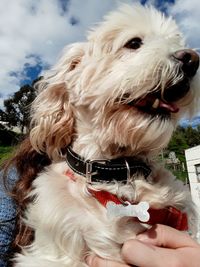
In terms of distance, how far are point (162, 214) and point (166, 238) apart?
0.17 metres

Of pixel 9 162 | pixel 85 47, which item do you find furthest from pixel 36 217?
pixel 85 47

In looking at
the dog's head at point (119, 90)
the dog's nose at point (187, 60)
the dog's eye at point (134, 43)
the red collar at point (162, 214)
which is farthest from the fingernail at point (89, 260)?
the dog's eye at point (134, 43)

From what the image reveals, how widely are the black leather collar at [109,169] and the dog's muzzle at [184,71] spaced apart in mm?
429

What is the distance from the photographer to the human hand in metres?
1.91

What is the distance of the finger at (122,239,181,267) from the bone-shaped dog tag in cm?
14

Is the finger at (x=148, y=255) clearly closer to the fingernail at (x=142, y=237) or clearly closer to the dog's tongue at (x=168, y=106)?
the fingernail at (x=142, y=237)

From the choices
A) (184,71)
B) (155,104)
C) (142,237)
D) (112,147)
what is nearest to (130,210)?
(142,237)

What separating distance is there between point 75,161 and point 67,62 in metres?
0.79

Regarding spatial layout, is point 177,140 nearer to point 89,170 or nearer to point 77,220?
point 89,170

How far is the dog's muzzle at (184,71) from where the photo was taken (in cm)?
221

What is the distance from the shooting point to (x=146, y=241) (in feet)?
6.72

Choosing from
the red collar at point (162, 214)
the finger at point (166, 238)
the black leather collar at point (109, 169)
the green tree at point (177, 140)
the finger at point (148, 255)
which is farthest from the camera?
the green tree at point (177, 140)

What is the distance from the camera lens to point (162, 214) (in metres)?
2.18

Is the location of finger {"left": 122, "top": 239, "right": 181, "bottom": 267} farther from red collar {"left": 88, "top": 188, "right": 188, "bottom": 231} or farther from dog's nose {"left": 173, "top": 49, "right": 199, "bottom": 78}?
dog's nose {"left": 173, "top": 49, "right": 199, "bottom": 78}
